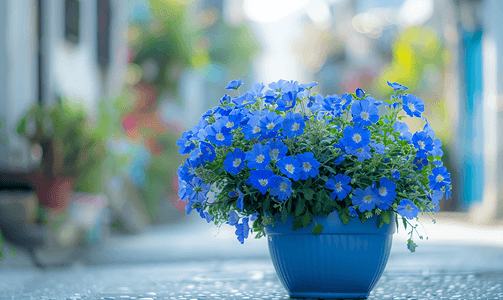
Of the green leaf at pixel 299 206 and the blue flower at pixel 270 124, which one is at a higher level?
the blue flower at pixel 270 124

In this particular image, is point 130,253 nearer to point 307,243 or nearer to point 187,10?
point 307,243

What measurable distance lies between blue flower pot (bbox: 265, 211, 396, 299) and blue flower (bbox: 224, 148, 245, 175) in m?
0.16

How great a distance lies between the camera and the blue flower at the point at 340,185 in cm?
111

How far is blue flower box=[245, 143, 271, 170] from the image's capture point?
42.9 inches

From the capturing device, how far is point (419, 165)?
47.2 inches

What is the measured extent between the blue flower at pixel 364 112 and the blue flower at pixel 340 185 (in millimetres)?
121

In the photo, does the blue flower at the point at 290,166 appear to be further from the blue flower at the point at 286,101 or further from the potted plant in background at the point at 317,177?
the blue flower at the point at 286,101

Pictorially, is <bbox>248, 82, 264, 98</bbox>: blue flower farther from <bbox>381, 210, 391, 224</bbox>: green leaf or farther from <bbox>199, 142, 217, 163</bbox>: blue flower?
<bbox>381, 210, 391, 224</bbox>: green leaf

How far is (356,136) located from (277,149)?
161 millimetres

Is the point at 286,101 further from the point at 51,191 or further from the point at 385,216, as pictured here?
the point at 51,191

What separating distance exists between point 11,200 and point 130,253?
0.81 metres

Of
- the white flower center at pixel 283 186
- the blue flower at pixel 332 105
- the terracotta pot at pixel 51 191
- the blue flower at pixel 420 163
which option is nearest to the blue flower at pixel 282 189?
the white flower center at pixel 283 186

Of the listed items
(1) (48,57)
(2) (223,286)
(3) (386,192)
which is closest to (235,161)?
(3) (386,192)

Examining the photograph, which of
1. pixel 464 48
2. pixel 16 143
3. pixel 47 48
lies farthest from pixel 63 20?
pixel 464 48
